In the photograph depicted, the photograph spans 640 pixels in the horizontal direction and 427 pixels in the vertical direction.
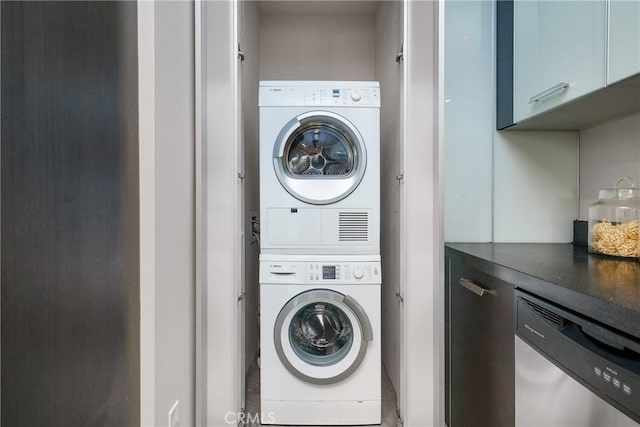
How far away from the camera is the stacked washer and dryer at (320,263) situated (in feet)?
5.13

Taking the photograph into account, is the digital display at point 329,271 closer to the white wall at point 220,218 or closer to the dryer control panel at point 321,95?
the white wall at point 220,218

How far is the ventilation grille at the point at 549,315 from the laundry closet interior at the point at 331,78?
494mm

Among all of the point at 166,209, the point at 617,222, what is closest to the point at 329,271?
the point at 166,209

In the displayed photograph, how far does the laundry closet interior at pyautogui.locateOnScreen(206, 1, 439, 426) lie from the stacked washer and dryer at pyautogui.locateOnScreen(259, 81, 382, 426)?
5.5 inches

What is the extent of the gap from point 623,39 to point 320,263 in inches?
56.3

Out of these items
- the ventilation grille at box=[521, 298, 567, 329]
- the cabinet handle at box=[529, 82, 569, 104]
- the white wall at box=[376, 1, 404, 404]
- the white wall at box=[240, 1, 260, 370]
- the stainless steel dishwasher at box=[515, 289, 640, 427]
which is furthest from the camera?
the white wall at box=[240, 1, 260, 370]

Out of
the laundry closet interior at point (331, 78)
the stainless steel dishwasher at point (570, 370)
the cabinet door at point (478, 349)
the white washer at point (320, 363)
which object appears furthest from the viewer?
the white washer at point (320, 363)

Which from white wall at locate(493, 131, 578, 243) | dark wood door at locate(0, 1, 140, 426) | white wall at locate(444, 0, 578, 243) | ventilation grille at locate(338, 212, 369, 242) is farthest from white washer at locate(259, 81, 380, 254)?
dark wood door at locate(0, 1, 140, 426)

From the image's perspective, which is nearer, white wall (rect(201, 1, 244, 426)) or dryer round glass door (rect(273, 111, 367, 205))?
white wall (rect(201, 1, 244, 426))

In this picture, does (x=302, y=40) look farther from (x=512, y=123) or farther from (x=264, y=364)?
(x=264, y=364)

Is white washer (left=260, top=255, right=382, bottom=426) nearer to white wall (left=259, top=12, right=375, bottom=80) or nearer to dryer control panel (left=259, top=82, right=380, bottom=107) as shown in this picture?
dryer control panel (left=259, top=82, right=380, bottom=107)

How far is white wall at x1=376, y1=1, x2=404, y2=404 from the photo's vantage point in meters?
1.68

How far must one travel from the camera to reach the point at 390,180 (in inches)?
73.3

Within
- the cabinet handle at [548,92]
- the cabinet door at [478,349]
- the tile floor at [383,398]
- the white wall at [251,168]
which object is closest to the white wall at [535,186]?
the cabinet handle at [548,92]
